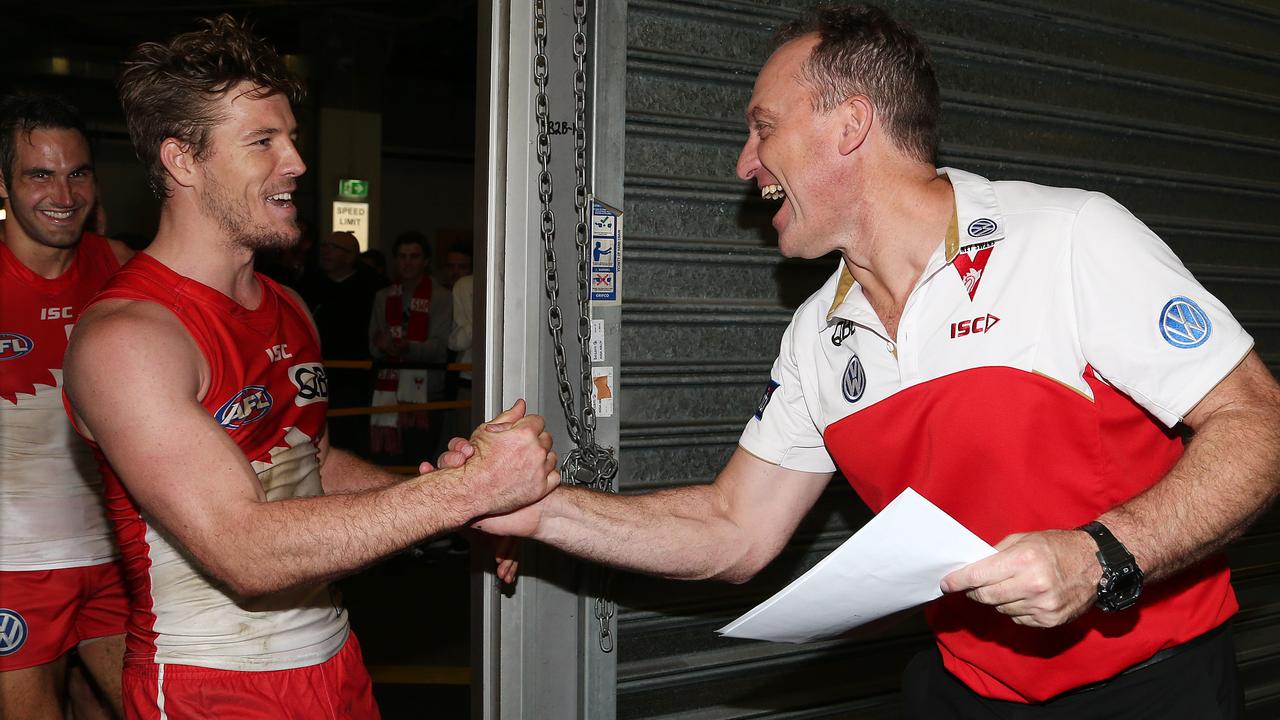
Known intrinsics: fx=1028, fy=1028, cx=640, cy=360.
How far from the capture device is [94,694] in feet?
15.2

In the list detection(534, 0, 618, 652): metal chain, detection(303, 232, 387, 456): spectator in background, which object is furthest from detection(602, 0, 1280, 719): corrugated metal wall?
detection(303, 232, 387, 456): spectator in background

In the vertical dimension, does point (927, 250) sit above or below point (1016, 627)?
above

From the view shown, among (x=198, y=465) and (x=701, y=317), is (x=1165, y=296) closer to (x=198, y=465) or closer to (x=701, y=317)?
(x=701, y=317)

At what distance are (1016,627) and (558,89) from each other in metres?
2.03

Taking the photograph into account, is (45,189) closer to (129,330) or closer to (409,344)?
(129,330)

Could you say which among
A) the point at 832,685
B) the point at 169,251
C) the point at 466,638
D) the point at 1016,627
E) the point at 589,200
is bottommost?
the point at 466,638

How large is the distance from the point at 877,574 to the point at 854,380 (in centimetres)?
78

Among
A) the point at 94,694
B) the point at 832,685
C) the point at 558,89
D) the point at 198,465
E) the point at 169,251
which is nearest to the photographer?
the point at 198,465

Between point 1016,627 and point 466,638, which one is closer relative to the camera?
point 1016,627

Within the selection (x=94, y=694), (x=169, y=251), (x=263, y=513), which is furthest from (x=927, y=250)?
(x=94, y=694)

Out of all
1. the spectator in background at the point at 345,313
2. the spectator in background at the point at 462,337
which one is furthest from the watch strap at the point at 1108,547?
the spectator in background at the point at 345,313

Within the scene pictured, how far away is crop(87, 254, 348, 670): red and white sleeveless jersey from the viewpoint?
99.4 inches

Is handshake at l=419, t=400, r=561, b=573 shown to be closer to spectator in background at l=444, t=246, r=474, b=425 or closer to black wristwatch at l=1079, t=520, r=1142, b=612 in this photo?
black wristwatch at l=1079, t=520, r=1142, b=612

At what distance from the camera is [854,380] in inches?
102
